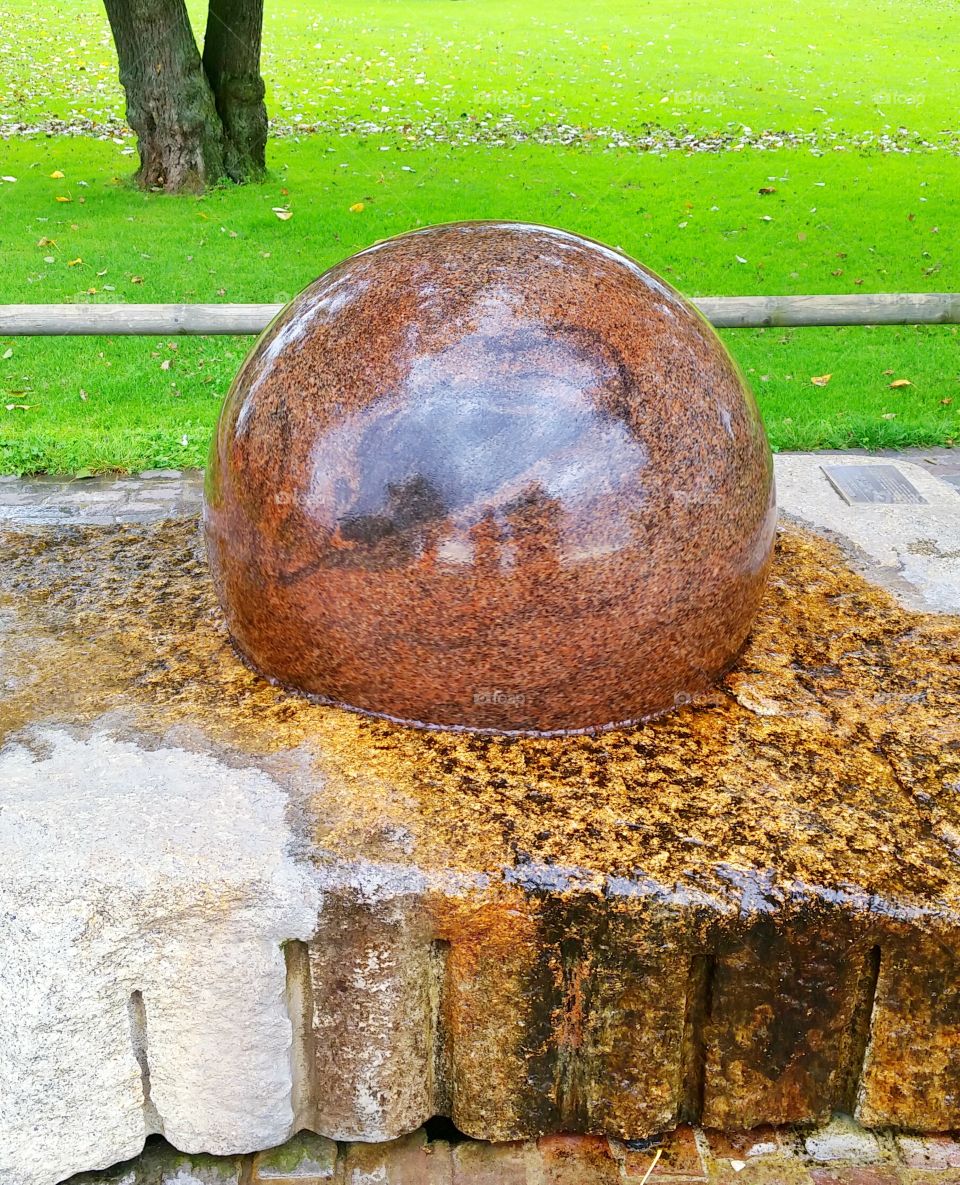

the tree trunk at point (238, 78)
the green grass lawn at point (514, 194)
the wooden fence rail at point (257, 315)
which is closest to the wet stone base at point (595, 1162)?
the wooden fence rail at point (257, 315)

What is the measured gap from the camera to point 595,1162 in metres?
2.71

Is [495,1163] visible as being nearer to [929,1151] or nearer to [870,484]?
[929,1151]

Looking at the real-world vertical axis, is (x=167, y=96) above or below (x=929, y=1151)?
above

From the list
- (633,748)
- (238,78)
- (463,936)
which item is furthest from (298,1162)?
(238,78)

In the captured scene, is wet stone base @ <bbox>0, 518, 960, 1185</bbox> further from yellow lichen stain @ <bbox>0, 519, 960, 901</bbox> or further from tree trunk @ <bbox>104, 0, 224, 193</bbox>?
tree trunk @ <bbox>104, 0, 224, 193</bbox>

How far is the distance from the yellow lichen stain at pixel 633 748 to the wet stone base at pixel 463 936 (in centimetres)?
1

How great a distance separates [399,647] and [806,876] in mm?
1132

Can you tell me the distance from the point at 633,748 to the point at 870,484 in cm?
242

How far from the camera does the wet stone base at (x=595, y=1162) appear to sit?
267 centimetres

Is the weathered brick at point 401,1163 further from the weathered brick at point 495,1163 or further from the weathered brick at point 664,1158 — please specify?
the weathered brick at point 664,1158

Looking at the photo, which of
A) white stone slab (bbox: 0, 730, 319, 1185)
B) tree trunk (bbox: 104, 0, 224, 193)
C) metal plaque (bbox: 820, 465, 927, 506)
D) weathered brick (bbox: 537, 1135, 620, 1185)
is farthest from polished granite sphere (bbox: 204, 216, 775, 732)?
tree trunk (bbox: 104, 0, 224, 193)

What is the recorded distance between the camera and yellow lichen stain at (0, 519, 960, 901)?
101 inches

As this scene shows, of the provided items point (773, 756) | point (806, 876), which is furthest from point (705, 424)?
point (806, 876)

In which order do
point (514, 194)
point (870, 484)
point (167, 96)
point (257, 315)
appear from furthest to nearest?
1. point (514, 194)
2. point (167, 96)
3. point (257, 315)
4. point (870, 484)
